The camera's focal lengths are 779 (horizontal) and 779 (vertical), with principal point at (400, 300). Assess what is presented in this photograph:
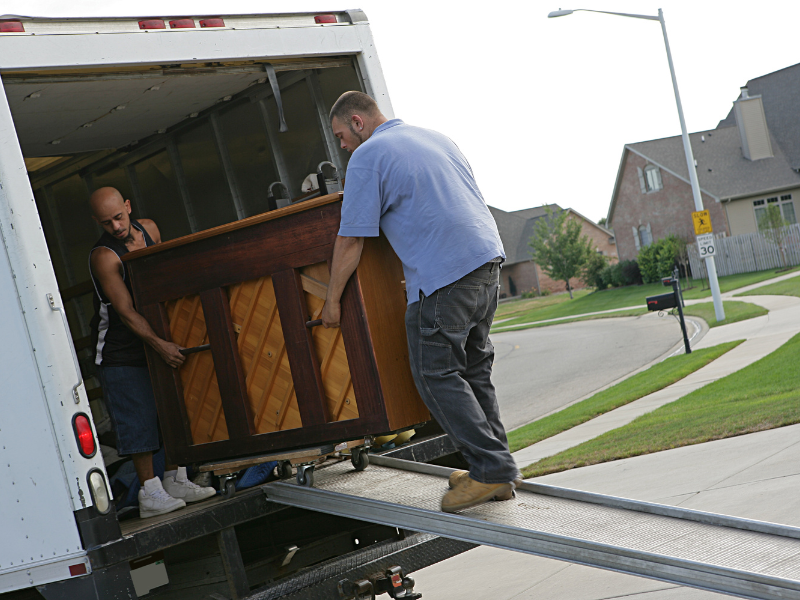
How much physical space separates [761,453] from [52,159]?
680cm

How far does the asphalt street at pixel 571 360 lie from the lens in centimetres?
1530

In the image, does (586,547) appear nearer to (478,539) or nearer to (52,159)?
(478,539)

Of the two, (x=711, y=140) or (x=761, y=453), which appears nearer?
(x=761, y=453)

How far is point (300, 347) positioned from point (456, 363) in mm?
782

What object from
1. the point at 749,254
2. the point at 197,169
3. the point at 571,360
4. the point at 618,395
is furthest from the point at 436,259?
the point at 749,254

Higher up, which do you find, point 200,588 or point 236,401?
point 236,401

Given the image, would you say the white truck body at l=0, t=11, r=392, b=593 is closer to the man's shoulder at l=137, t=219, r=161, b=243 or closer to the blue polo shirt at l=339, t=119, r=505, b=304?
the blue polo shirt at l=339, t=119, r=505, b=304

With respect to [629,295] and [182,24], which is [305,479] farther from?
[629,295]

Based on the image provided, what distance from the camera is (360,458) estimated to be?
4.16 meters

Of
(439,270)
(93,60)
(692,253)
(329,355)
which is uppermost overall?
(93,60)

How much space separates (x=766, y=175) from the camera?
42.1 m

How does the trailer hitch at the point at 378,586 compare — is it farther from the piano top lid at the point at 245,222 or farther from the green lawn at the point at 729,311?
the green lawn at the point at 729,311

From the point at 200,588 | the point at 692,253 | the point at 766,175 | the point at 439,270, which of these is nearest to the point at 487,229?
the point at 439,270

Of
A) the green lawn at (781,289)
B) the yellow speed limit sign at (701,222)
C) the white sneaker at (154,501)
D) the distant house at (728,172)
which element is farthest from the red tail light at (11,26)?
the distant house at (728,172)
